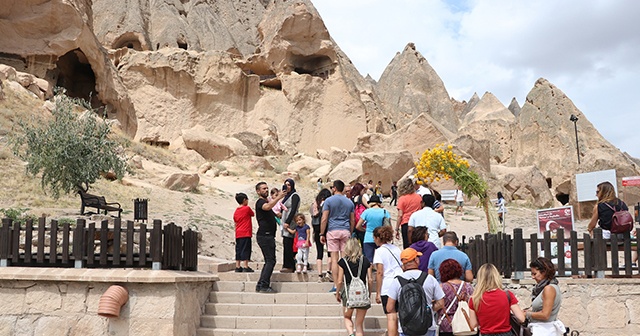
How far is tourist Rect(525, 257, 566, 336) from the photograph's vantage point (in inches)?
219

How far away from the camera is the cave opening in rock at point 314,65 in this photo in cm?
4253

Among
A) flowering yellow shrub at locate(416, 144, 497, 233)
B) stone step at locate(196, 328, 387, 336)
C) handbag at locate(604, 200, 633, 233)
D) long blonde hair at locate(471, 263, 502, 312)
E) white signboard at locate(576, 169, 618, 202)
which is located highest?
flowering yellow shrub at locate(416, 144, 497, 233)

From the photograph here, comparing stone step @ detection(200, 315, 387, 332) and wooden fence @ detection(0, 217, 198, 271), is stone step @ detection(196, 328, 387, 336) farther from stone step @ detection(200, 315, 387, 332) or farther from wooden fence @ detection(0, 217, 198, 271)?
wooden fence @ detection(0, 217, 198, 271)

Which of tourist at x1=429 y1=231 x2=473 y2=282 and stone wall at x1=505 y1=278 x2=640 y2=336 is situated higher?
tourist at x1=429 y1=231 x2=473 y2=282

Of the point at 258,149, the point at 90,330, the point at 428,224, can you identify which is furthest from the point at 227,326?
the point at 258,149

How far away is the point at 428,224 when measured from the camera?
27.5 ft

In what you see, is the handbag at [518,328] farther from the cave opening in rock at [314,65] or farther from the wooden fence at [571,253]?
the cave opening in rock at [314,65]

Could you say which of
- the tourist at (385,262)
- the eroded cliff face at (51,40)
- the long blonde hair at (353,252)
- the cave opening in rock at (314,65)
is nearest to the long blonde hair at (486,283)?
the tourist at (385,262)

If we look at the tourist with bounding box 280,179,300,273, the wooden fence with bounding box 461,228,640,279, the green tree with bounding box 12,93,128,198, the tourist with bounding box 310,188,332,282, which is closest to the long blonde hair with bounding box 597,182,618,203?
the wooden fence with bounding box 461,228,640,279

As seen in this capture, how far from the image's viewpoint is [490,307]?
546 centimetres

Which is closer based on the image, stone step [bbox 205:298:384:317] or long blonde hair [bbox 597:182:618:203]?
long blonde hair [bbox 597:182:618:203]

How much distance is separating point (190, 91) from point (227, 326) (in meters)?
32.1

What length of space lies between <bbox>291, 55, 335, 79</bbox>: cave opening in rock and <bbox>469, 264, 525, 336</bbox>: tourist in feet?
123

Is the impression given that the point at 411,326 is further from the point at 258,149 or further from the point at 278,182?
the point at 258,149
